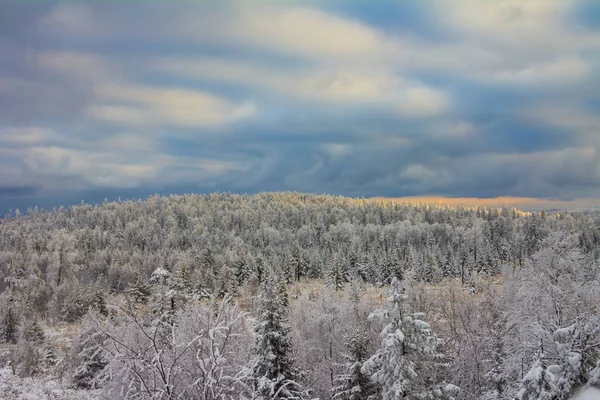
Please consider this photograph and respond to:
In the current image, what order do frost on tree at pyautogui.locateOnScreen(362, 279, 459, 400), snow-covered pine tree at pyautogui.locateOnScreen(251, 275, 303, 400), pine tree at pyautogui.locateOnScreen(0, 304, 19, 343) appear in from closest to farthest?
frost on tree at pyautogui.locateOnScreen(362, 279, 459, 400), snow-covered pine tree at pyautogui.locateOnScreen(251, 275, 303, 400), pine tree at pyautogui.locateOnScreen(0, 304, 19, 343)

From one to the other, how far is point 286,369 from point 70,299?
222 feet

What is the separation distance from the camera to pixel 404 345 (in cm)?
1961

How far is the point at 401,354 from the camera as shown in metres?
19.4

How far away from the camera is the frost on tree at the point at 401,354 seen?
1872 centimetres

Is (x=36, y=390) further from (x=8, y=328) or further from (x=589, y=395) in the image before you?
(x=589, y=395)

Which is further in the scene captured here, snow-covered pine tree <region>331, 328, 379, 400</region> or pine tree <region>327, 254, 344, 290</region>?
pine tree <region>327, 254, 344, 290</region>

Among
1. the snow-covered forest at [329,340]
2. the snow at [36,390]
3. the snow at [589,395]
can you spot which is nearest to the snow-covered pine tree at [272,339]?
the snow-covered forest at [329,340]

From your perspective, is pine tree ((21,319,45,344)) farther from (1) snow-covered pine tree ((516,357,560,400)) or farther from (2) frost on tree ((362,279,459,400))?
(1) snow-covered pine tree ((516,357,560,400))

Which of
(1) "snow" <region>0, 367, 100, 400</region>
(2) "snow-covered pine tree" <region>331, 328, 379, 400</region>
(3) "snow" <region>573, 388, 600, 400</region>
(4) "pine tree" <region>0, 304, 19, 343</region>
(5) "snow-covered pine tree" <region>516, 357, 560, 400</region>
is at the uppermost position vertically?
(3) "snow" <region>573, 388, 600, 400</region>

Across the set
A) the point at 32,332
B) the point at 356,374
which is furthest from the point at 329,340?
the point at 32,332

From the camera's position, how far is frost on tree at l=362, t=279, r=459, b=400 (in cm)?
1872

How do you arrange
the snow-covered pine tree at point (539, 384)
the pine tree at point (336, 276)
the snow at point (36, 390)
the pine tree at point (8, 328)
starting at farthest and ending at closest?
the pine tree at point (336, 276)
the pine tree at point (8, 328)
the snow at point (36, 390)
the snow-covered pine tree at point (539, 384)

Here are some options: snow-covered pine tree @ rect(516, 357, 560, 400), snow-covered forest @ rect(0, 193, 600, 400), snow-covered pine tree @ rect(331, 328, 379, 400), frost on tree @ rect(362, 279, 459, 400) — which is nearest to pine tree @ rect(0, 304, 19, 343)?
snow-covered forest @ rect(0, 193, 600, 400)

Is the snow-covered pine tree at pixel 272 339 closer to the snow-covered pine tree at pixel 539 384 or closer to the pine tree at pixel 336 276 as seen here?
the snow-covered pine tree at pixel 539 384
